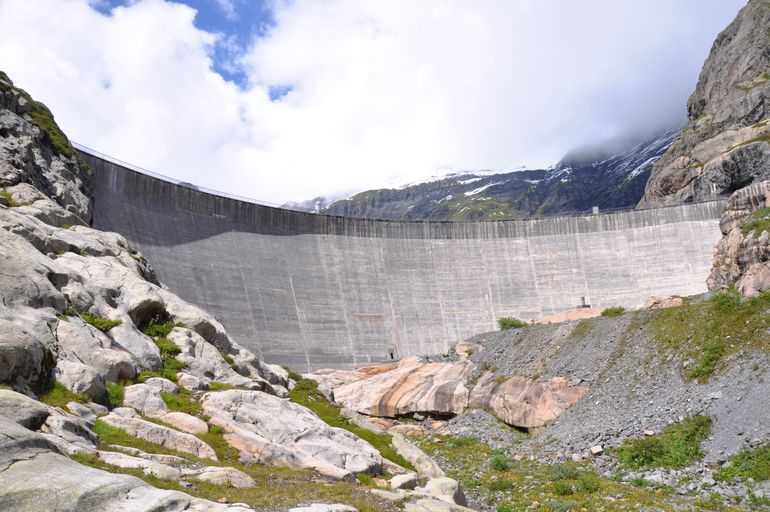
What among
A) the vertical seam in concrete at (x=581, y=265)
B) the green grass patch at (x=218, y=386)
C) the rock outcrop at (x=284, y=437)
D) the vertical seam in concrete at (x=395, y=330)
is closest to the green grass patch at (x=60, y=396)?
the rock outcrop at (x=284, y=437)

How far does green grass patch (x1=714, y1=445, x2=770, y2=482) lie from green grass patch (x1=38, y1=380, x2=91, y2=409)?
18362 mm

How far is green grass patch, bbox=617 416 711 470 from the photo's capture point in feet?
72.0

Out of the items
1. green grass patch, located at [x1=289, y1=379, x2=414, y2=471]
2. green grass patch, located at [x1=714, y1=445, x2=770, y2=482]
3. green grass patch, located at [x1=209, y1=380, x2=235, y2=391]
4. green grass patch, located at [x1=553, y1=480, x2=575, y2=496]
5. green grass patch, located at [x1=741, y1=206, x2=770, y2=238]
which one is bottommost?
green grass patch, located at [x1=553, y1=480, x2=575, y2=496]

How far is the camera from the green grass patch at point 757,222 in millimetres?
44719

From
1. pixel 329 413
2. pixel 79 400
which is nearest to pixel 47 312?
pixel 79 400

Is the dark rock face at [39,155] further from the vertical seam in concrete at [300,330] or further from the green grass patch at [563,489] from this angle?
the green grass patch at [563,489]

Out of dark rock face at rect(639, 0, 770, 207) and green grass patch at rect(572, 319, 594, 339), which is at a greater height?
dark rock face at rect(639, 0, 770, 207)

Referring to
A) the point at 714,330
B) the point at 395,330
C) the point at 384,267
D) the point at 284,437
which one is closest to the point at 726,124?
the point at 384,267

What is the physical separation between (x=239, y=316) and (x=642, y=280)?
3531 cm

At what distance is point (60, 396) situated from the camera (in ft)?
43.9

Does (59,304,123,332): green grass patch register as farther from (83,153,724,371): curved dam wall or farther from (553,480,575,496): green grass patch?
(83,153,724,371): curved dam wall

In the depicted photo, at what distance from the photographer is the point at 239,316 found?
152 feet

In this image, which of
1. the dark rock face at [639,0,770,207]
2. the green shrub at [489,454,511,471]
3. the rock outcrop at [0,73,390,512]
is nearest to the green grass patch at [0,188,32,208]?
the rock outcrop at [0,73,390,512]

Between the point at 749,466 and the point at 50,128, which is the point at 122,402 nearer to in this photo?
the point at 749,466
